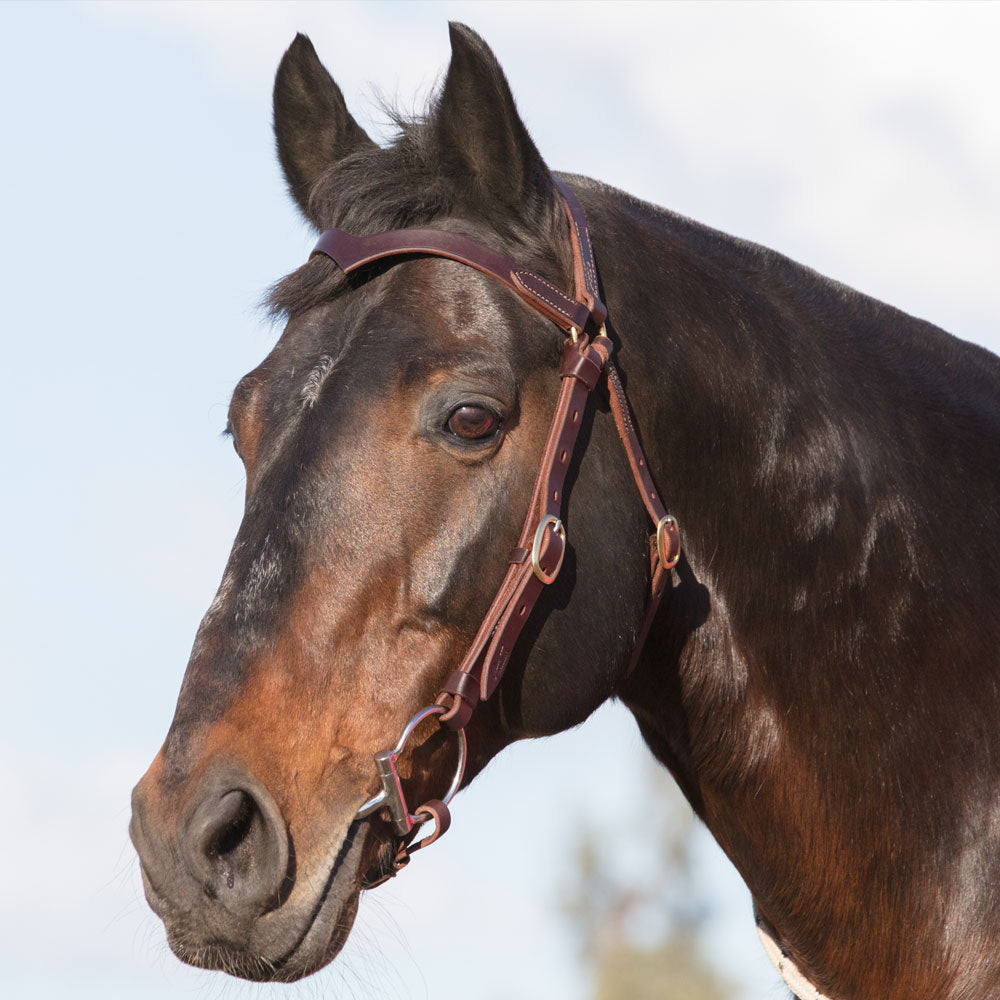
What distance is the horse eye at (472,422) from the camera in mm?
3504

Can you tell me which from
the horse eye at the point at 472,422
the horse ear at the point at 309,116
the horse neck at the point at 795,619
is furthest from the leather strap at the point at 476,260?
the horse ear at the point at 309,116

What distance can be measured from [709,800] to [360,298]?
1922 mm

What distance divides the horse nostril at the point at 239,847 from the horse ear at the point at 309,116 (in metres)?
2.26

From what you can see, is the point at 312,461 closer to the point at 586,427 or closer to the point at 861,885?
the point at 586,427

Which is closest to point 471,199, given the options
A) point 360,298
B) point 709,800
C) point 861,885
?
point 360,298

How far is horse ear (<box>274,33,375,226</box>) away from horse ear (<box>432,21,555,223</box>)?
0.70 m

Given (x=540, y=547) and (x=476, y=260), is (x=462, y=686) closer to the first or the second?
(x=540, y=547)

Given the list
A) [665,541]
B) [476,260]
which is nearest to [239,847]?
[665,541]

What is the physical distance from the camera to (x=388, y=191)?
4.00m

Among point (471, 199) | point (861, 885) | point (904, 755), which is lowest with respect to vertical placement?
point (861, 885)

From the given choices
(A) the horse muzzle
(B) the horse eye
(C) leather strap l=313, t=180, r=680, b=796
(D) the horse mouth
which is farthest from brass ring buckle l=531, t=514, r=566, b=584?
(A) the horse muzzle

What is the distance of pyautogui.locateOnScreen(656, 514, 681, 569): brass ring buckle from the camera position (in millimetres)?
3768

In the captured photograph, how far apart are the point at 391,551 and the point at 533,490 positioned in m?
0.47

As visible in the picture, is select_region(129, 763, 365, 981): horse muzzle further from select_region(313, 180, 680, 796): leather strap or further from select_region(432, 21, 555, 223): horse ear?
select_region(432, 21, 555, 223): horse ear
